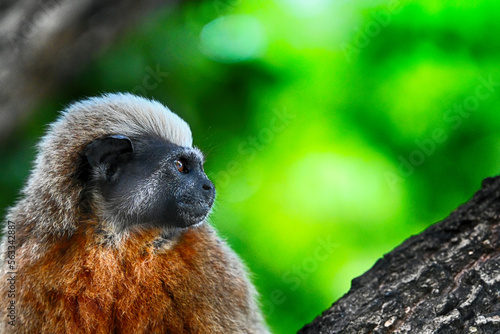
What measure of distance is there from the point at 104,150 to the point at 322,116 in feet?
11.3

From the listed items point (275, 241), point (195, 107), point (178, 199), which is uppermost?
point (178, 199)

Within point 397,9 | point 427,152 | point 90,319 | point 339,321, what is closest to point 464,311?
point 339,321

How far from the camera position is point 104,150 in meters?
3.44

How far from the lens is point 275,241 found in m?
5.89

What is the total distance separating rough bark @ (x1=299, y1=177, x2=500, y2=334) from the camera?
3.09 meters

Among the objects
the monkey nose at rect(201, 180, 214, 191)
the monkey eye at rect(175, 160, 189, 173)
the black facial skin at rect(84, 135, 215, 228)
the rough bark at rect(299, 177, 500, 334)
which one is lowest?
the black facial skin at rect(84, 135, 215, 228)

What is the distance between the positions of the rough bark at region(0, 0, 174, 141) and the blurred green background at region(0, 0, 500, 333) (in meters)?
0.69

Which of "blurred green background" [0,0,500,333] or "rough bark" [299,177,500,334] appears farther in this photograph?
"blurred green background" [0,0,500,333]

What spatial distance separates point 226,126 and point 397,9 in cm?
229

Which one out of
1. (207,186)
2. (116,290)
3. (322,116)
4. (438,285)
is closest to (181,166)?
(207,186)

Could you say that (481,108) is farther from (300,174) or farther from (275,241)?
(275,241)

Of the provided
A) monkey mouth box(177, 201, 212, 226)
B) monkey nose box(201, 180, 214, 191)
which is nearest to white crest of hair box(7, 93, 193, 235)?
monkey nose box(201, 180, 214, 191)

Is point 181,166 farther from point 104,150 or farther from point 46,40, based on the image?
point 46,40

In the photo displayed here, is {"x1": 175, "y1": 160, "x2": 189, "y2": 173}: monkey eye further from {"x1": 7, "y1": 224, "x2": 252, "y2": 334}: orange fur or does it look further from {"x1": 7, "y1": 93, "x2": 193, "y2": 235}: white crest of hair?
{"x1": 7, "y1": 224, "x2": 252, "y2": 334}: orange fur
